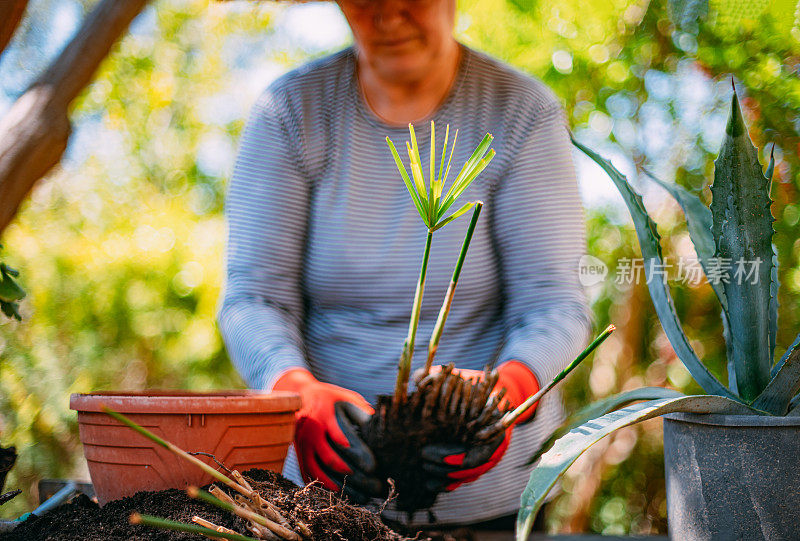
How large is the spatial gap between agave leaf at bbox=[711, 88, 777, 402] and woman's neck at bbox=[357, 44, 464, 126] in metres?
0.60

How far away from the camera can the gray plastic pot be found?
577 mm

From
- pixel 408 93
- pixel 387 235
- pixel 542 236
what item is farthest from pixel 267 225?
pixel 542 236

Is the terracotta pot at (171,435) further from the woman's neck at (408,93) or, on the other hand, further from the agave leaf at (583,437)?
the woman's neck at (408,93)

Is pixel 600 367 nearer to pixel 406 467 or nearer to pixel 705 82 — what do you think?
pixel 705 82

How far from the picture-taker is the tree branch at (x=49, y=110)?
0.94 metres

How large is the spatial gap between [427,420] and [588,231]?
201 centimetres

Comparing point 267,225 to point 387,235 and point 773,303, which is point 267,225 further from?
point 773,303

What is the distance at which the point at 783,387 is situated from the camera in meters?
0.62

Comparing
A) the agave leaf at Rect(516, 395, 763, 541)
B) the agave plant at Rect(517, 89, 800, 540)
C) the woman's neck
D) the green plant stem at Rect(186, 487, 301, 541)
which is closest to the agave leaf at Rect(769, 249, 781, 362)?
the agave plant at Rect(517, 89, 800, 540)

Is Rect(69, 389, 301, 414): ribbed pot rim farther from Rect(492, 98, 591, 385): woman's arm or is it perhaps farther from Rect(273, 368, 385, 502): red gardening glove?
Rect(492, 98, 591, 385): woman's arm

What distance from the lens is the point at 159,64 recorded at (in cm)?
405

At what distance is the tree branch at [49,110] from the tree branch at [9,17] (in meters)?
0.11

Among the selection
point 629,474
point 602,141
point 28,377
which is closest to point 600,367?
point 629,474

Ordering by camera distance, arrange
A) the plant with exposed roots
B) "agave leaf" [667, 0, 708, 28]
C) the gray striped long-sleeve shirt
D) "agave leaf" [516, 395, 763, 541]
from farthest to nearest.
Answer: the gray striped long-sleeve shirt < "agave leaf" [667, 0, 708, 28] < the plant with exposed roots < "agave leaf" [516, 395, 763, 541]
